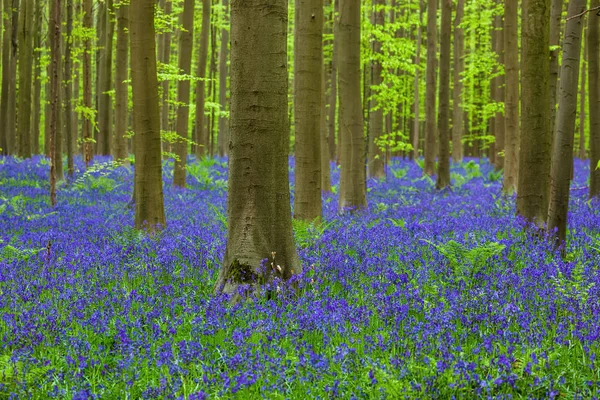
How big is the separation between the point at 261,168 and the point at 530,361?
284 centimetres

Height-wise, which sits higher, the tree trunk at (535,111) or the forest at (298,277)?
the tree trunk at (535,111)

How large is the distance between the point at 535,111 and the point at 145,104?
19.3 ft

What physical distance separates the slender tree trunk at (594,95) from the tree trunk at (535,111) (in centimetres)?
494

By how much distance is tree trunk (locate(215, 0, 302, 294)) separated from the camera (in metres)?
5.25

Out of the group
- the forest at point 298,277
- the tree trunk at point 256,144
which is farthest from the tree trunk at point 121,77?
the tree trunk at point 256,144

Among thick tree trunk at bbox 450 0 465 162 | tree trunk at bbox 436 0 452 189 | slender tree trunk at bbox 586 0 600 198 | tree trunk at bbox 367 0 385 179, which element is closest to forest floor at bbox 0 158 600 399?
slender tree trunk at bbox 586 0 600 198

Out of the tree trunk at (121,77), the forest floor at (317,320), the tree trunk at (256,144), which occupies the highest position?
the tree trunk at (121,77)

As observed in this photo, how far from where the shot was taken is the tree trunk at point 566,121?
22.4 feet

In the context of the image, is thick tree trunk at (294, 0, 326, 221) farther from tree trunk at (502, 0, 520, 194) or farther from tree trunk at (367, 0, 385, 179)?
tree trunk at (367, 0, 385, 179)

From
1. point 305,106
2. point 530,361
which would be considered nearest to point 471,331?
point 530,361

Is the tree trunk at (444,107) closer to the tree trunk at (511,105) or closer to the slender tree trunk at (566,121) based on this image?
the tree trunk at (511,105)

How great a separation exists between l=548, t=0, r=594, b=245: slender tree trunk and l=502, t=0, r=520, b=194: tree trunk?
7.29 metres

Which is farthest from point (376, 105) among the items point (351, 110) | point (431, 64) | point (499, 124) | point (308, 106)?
point (308, 106)

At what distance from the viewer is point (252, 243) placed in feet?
17.6
